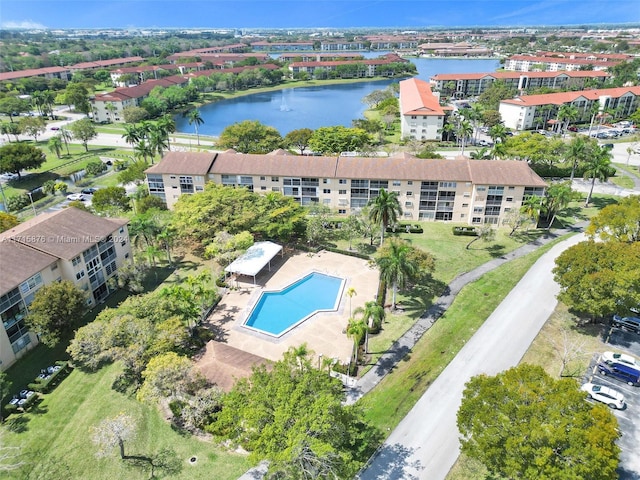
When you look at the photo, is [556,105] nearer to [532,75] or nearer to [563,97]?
[563,97]

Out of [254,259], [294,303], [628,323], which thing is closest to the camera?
[628,323]

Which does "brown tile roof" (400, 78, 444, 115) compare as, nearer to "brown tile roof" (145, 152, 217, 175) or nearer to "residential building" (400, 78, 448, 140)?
"residential building" (400, 78, 448, 140)

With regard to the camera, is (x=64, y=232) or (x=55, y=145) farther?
(x=55, y=145)

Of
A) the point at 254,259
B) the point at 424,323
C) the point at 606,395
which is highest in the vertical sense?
the point at 254,259

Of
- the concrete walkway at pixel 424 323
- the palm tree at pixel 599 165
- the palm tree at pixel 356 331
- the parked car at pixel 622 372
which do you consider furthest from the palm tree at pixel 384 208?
the palm tree at pixel 599 165

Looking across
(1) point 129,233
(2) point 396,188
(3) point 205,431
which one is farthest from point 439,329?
(1) point 129,233

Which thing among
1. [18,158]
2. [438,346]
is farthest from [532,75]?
[18,158]

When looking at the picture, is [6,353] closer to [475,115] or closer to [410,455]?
[410,455]
